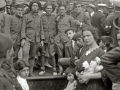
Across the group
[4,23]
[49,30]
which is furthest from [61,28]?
[4,23]

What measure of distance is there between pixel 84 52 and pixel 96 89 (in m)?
0.68

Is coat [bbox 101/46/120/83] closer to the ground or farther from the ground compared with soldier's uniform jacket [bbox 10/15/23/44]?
farther from the ground

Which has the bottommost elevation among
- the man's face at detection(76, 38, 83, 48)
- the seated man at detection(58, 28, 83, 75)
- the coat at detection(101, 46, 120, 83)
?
the seated man at detection(58, 28, 83, 75)

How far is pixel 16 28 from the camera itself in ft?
27.9

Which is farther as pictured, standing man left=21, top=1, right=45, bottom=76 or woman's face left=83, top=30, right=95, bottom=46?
standing man left=21, top=1, right=45, bottom=76

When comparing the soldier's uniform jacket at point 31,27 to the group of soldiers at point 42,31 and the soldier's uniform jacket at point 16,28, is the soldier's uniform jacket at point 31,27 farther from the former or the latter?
the soldier's uniform jacket at point 16,28

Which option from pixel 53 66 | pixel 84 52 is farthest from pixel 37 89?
pixel 84 52

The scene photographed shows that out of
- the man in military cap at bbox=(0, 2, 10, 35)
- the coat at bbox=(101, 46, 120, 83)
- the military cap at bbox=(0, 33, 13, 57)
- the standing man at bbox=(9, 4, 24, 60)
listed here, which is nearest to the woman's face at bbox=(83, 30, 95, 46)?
the coat at bbox=(101, 46, 120, 83)

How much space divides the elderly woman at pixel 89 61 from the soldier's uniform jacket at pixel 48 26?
397cm

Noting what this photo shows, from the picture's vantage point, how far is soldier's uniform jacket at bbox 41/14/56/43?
884cm

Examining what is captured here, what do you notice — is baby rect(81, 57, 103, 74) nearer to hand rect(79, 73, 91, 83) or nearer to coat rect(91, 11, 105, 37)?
hand rect(79, 73, 91, 83)

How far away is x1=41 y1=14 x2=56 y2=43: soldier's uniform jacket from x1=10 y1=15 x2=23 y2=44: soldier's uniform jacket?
70 cm

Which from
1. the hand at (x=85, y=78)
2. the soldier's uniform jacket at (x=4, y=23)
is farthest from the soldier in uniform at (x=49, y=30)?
the hand at (x=85, y=78)

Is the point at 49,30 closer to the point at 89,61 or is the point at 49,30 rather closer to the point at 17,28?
the point at 17,28
